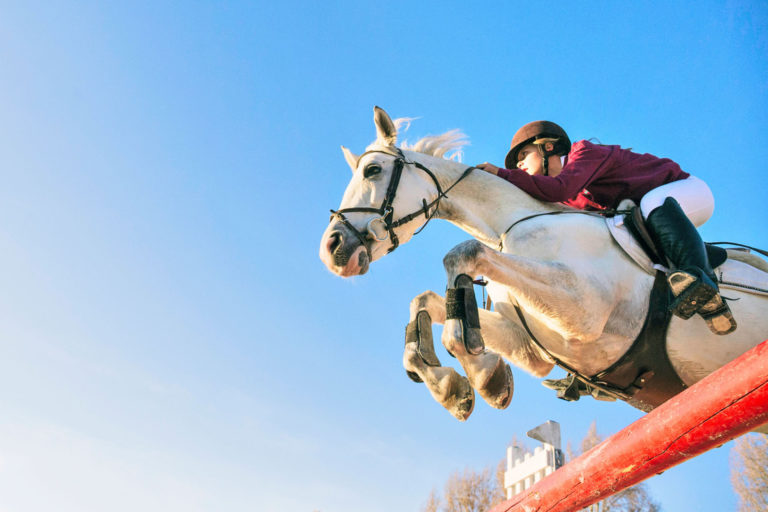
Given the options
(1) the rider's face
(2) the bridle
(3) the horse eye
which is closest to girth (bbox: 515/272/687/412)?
(2) the bridle

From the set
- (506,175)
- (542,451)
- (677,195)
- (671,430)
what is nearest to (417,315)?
(506,175)

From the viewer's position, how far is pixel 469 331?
249 cm

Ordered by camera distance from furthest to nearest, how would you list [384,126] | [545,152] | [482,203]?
[545,152] < [384,126] < [482,203]

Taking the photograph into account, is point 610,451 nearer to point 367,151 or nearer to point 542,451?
point 367,151

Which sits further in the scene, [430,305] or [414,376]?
[430,305]

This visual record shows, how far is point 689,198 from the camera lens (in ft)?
10.8

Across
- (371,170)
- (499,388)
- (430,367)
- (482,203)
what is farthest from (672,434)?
(371,170)

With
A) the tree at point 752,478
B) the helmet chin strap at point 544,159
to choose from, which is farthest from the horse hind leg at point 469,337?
the tree at point 752,478

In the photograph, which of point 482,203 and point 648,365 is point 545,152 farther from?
point 648,365

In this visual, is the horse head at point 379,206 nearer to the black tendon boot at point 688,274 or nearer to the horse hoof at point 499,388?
the horse hoof at point 499,388

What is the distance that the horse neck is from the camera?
3.48 metres

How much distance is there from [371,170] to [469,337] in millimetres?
1418

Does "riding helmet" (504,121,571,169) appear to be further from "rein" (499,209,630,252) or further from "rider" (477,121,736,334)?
"rein" (499,209,630,252)

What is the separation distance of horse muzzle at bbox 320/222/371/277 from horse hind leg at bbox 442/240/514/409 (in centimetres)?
52
